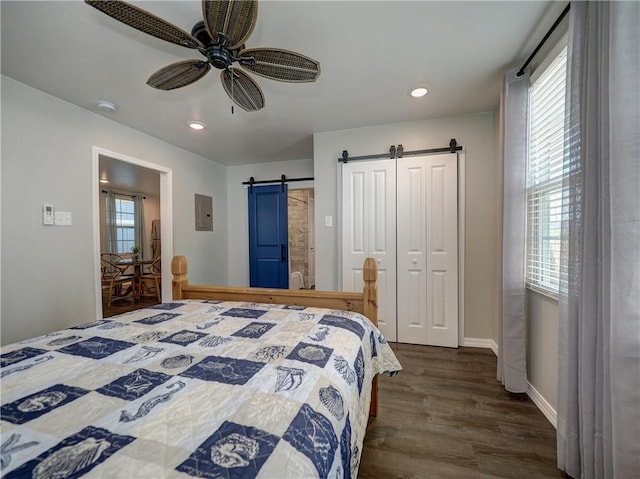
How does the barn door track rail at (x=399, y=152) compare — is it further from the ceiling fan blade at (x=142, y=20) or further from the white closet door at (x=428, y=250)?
the ceiling fan blade at (x=142, y=20)

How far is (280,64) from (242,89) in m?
0.43

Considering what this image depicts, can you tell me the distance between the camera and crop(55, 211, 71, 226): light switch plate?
2.31 meters

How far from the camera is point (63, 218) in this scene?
7.73 ft

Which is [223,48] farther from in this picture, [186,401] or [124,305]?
[124,305]

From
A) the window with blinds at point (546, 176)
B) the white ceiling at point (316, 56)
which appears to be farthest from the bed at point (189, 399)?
the white ceiling at point (316, 56)

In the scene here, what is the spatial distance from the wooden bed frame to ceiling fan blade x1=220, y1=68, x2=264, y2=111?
130 centimetres

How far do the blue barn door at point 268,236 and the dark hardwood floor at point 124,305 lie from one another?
2.03 meters

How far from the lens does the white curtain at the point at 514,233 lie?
197 centimetres

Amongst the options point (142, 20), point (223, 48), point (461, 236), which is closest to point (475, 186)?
point (461, 236)

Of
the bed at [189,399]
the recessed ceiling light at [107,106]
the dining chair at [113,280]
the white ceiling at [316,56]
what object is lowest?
the dining chair at [113,280]

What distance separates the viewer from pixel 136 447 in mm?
598

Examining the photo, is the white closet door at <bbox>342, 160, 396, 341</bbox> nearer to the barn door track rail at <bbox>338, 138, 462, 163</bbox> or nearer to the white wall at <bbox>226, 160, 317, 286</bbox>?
the barn door track rail at <bbox>338, 138, 462, 163</bbox>

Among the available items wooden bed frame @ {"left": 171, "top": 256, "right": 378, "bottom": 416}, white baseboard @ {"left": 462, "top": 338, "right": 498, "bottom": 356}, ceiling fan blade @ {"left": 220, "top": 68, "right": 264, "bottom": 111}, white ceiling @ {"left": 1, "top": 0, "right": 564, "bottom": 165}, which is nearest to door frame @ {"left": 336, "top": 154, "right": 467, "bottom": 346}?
white baseboard @ {"left": 462, "top": 338, "right": 498, "bottom": 356}


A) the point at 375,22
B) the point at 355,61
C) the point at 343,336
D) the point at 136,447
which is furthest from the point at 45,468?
the point at 355,61
